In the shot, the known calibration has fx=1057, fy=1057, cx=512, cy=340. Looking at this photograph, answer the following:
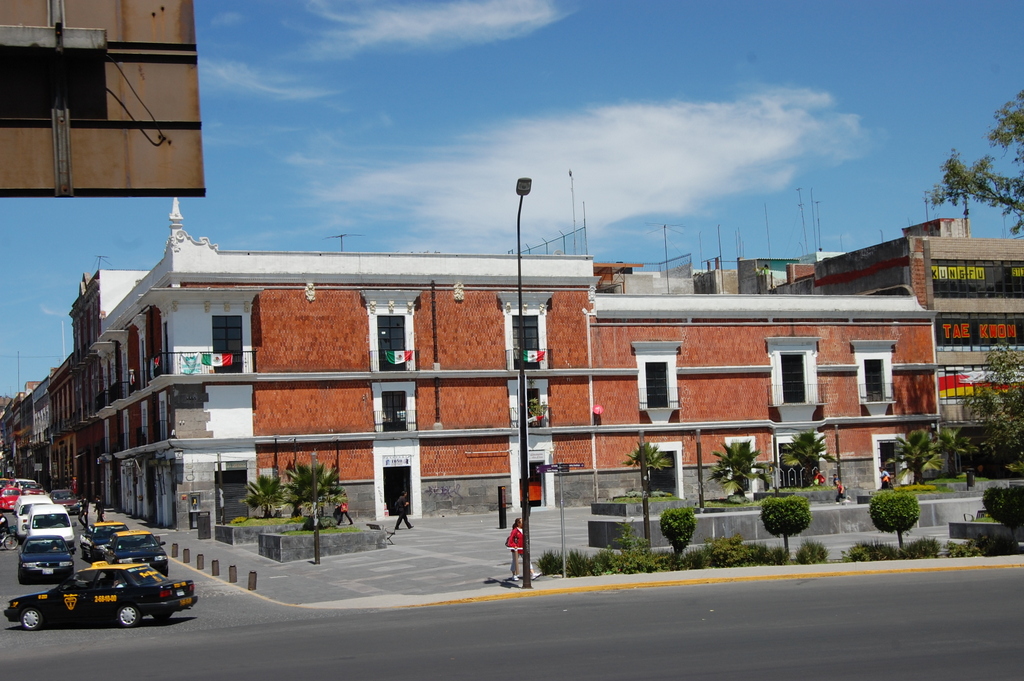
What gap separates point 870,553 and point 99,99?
975 inches

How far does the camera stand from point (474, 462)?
165 ft

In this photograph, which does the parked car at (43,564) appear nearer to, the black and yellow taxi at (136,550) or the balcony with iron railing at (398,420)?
the black and yellow taxi at (136,550)

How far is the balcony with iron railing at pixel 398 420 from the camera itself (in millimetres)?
48750

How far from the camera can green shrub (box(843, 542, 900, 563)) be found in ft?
87.5

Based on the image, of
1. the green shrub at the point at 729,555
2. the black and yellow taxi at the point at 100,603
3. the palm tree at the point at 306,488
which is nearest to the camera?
the black and yellow taxi at the point at 100,603

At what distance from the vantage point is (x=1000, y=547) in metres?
26.9

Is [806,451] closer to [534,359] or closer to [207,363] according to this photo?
[534,359]

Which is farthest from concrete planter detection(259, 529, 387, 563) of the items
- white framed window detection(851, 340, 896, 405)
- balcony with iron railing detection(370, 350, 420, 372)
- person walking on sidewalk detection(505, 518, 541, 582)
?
white framed window detection(851, 340, 896, 405)

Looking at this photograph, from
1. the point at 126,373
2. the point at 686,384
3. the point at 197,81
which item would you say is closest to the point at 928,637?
the point at 197,81

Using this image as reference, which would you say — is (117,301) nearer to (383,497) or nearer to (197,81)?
(383,497)

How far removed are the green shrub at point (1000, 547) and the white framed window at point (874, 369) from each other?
1176 inches

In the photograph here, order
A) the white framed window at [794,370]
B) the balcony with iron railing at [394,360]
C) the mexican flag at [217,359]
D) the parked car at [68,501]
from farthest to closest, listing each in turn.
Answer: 1. the white framed window at [794,370]
2. the parked car at [68,501]
3. the balcony with iron railing at [394,360]
4. the mexican flag at [217,359]

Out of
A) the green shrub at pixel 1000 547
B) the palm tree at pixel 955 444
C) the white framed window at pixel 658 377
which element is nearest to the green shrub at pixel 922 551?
the green shrub at pixel 1000 547

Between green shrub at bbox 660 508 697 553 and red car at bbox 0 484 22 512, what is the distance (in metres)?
44.2
